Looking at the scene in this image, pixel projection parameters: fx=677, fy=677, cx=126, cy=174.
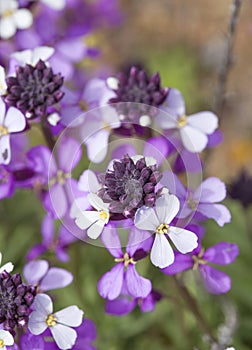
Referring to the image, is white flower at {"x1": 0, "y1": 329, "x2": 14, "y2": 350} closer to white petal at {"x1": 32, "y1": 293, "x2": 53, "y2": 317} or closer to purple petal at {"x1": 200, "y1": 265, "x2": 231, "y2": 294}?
white petal at {"x1": 32, "y1": 293, "x2": 53, "y2": 317}

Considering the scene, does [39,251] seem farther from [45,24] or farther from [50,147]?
[45,24]

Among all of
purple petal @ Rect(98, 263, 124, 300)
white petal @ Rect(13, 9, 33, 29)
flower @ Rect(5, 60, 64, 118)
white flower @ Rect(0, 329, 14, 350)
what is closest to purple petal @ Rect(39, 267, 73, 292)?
purple petal @ Rect(98, 263, 124, 300)

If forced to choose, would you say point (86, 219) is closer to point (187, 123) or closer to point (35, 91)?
point (35, 91)

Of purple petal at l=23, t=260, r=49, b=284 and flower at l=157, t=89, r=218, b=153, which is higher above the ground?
flower at l=157, t=89, r=218, b=153

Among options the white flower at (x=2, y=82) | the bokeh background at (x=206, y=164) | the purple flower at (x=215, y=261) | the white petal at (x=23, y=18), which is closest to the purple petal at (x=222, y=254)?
the purple flower at (x=215, y=261)

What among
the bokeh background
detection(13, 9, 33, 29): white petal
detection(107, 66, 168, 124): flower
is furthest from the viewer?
the bokeh background

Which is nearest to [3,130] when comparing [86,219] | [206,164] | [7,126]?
[7,126]
